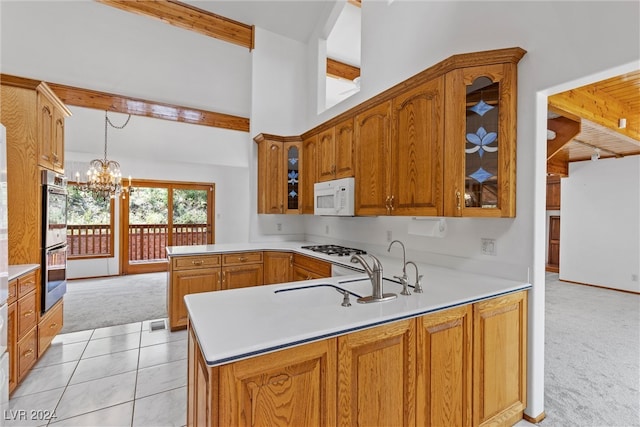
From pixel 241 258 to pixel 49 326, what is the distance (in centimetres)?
184

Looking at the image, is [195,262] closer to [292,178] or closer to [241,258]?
[241,258]

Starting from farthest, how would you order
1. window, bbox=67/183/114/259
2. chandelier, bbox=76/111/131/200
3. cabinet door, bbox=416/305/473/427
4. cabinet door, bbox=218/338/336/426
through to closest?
window, bbox=67/183/114/259
chandelier, bbox=76/111/131/200
cabinet door, bbox=416/305/473/427
cabinet door, bbox=218/338/336/426

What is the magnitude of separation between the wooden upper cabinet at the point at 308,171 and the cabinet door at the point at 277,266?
0.69m

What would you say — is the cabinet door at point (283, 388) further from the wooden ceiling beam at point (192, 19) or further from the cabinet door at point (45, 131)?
the wooden ceiling beam at point (192, 19)

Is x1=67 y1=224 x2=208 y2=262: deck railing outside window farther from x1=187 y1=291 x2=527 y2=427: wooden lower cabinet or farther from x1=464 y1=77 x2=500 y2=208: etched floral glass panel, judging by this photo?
x1=464 y1=77 x2=500 y2=208: etched floral glass panel

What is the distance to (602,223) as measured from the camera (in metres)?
5.34

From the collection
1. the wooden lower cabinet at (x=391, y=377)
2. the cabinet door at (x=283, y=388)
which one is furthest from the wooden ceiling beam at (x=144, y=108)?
the cabinet door at (x=283, y=388)

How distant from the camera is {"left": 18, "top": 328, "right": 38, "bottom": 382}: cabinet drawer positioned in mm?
2228

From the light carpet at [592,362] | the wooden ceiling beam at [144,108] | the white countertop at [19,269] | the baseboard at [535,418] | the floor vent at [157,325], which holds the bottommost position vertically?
the floor vent at [157,325]

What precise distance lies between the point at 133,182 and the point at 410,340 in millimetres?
6851

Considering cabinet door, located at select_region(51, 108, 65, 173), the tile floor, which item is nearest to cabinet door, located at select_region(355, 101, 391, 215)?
the tile floor

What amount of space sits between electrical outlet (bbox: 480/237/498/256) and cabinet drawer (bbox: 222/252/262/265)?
7.96 feet

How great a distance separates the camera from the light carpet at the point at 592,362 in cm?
198

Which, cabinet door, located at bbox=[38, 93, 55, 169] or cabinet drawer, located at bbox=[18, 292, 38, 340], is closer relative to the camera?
cabinet drawer, located at bbox=[18, 292, 38, 340]
